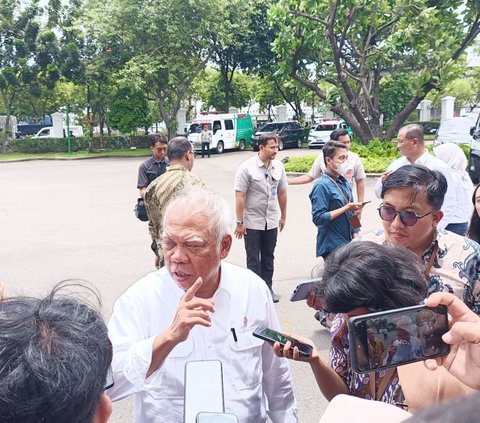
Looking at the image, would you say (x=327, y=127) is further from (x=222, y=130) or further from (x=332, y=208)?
(x=332, y=208)

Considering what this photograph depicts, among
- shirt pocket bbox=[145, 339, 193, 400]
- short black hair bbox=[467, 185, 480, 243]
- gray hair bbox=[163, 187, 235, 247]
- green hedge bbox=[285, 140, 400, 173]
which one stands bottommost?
green hedge bbox=[285, 140, 400, 173]

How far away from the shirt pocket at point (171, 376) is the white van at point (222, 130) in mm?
24002

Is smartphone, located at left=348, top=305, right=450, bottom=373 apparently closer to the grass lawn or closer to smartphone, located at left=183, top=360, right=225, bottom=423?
smartphone, located at left=183, top=360, right=225, bottom=423

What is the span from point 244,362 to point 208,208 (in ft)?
2.07

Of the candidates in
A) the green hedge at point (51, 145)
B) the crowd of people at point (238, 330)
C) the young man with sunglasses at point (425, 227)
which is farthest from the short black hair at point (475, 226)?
the green hedge at point (51, 145)

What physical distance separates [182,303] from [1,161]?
2591 centimetres

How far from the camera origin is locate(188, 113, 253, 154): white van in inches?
1047

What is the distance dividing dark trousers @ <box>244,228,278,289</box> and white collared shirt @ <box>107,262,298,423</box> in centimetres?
323

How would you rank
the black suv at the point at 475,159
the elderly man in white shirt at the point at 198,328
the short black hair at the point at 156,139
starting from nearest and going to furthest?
the elderly man in white shirt at the point at 198,328
the short black hair at the point at 156,139
the black suv at the point at 475,159

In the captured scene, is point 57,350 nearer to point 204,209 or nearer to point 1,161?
point 204,209

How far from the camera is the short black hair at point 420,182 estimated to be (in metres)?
2.56

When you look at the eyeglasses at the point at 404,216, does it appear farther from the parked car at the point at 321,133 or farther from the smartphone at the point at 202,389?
the parked car at the point at 321,133

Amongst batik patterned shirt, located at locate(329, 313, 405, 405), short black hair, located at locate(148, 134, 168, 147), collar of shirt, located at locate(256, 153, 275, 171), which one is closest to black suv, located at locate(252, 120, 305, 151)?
short black hair, located at locate(148, 134, 168, 147)

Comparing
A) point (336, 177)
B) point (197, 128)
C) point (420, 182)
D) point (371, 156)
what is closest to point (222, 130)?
point (197, 128)
